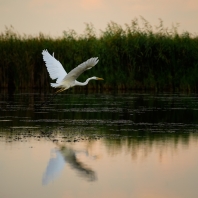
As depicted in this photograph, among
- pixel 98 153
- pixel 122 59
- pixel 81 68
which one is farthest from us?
pixel 122 59

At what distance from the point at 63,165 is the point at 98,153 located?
3.57 ft

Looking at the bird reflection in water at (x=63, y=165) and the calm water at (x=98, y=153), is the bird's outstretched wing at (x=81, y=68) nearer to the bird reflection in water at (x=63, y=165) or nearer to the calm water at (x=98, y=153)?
the calm water at (x=98, y=153)

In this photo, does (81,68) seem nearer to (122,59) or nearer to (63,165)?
(63,165)

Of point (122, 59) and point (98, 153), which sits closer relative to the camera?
point (98, 153)

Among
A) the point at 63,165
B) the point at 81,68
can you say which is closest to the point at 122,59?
the point at 81,68

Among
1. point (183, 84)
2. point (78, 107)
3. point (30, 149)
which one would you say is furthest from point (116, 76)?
point (30, 149)

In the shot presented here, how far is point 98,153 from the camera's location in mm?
10242

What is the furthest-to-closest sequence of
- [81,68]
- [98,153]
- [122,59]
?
[122,59], [81,68], [98,153]

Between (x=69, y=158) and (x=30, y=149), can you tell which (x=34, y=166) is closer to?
(x=69, y=158)

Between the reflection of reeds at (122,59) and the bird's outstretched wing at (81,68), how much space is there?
11929 mm

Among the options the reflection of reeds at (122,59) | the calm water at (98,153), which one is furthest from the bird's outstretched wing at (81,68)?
the reflection of reeds at (122,59)

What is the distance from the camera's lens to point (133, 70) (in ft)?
92.7

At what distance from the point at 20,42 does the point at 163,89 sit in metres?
6.77

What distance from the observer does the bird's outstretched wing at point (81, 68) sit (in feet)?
43.8
